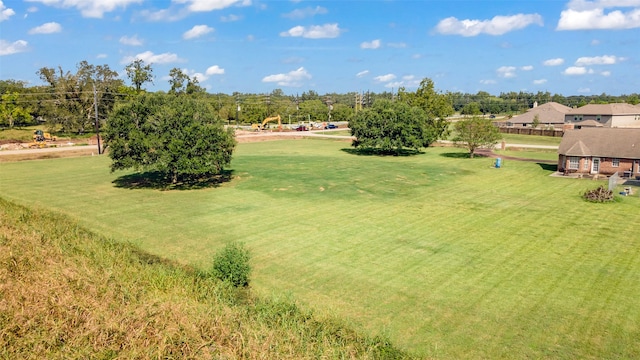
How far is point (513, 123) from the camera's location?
10881cm

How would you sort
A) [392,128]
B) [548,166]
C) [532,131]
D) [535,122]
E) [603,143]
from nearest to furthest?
[603,143] → [548,166] → [392,128] → [532,131] → [535,122]

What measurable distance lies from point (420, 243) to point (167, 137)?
23.5m

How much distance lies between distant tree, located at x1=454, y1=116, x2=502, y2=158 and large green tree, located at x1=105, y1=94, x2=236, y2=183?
31742mm

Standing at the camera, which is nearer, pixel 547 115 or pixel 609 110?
pixel 609 110

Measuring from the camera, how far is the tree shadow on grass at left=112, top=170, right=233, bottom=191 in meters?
39.6

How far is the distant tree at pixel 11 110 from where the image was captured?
90.9 m

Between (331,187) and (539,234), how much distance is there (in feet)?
58.6

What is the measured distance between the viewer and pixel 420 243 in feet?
81.5

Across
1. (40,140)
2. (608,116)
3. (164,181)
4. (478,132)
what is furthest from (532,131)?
(40,140)

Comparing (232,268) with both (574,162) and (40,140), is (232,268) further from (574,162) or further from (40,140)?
(40,140)

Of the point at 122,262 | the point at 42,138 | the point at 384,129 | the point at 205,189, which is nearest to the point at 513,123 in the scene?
the point at 384,129

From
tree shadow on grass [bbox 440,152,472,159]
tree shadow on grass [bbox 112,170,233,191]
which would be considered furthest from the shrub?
tree shadow on grass [bbox 112,170,233,191]

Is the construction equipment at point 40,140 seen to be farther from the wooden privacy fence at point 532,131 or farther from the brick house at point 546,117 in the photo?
the brick house at point 546,117

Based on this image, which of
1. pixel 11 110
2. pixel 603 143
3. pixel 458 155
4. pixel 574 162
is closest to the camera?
pixel 603 143
